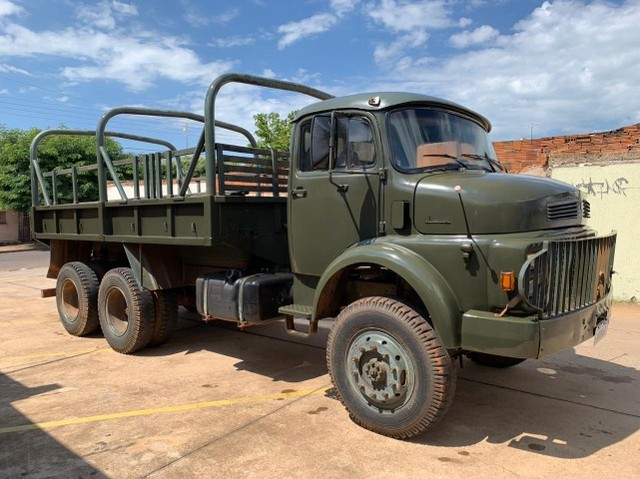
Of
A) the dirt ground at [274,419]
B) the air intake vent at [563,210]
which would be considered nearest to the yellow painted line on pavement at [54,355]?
the dirt ground at [274,419]

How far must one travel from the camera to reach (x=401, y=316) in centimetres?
370

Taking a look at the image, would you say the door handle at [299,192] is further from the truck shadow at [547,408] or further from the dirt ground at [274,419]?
the truck shadow at [547,408]

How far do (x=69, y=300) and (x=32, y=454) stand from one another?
412 cm

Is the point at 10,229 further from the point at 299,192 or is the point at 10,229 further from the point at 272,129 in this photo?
the point at 299,192

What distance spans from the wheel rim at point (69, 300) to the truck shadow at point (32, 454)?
2.94m

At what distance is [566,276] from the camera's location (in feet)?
11.6

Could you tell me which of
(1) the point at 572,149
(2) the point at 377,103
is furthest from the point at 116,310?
(1) the point at 572,149

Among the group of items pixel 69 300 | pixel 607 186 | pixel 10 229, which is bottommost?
pixel 10 229

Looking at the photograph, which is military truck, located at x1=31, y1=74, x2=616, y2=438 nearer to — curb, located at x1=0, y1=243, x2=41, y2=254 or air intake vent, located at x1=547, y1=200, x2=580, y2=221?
air intake vent, located at x1=547, y1=200, x2=580, y2=221

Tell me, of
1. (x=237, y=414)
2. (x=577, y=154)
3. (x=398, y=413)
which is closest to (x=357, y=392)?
(x=398, y=413)

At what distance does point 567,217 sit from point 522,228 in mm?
552

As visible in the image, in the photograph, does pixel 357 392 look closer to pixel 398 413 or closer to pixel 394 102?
pixel 398 413

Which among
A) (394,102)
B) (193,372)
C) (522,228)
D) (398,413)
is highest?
(394,102)

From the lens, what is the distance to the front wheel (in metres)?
3.55
